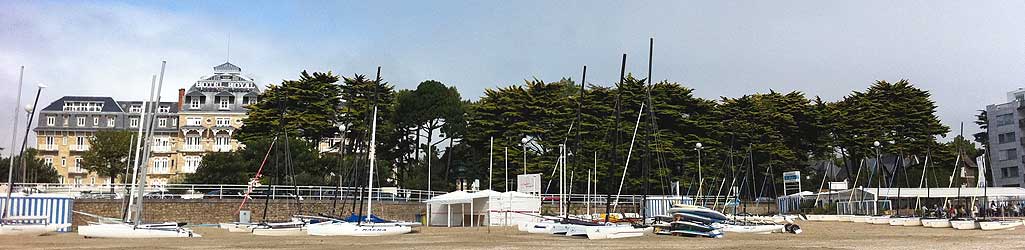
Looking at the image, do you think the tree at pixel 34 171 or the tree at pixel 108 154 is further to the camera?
the tree at pixel 108 154

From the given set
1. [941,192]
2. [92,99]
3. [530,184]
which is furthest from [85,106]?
[941,192]

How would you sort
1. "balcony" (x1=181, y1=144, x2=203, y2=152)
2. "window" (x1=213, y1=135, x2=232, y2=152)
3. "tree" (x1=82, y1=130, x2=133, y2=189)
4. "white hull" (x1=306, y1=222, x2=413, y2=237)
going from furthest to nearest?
"balcony" (x1=181, y1=144, x2=203, y2=152) → "window" (x1=213, y1=135, x2=232, y2=152) → "tree" (x1=82, y1=130, x2=133, y2=189) → "white hull" (x1=306, y1=222, x2=413, y2=237)

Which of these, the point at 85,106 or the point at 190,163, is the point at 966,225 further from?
the point at 85,106

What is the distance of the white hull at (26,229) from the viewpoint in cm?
3656

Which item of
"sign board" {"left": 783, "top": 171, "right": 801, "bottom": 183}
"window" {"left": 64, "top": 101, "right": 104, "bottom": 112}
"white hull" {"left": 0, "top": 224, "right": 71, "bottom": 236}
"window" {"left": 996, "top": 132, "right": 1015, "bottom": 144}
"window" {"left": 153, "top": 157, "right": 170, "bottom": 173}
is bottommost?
"white hull" {"left": 0, "top": 224, "right": 71, "bottom": 236}

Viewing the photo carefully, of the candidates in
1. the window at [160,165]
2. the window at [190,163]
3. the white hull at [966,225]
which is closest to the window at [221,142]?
the window at [190,163]

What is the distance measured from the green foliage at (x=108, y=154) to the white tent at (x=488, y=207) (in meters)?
47.7

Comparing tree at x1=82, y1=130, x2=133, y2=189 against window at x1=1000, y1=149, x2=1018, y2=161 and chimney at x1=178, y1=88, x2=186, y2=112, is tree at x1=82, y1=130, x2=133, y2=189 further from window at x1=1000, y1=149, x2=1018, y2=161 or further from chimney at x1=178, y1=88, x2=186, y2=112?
window at x1=1000, y1=149, x2=1018, y2=161

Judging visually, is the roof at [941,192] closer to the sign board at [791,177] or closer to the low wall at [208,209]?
the sign board at [791,177]

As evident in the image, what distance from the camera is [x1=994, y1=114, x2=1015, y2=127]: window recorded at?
10544 cm

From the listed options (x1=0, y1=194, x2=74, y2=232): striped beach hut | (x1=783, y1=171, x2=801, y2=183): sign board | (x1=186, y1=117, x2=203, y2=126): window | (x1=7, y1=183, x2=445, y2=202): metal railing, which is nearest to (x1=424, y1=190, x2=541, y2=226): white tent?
(x1=7, y1=183, x2=445, y2=202): metal railing

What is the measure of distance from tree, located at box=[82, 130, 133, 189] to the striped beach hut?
47.1 metres

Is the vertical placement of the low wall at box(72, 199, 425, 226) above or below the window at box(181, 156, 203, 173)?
below

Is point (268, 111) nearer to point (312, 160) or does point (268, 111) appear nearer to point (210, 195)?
point (312, 160)
